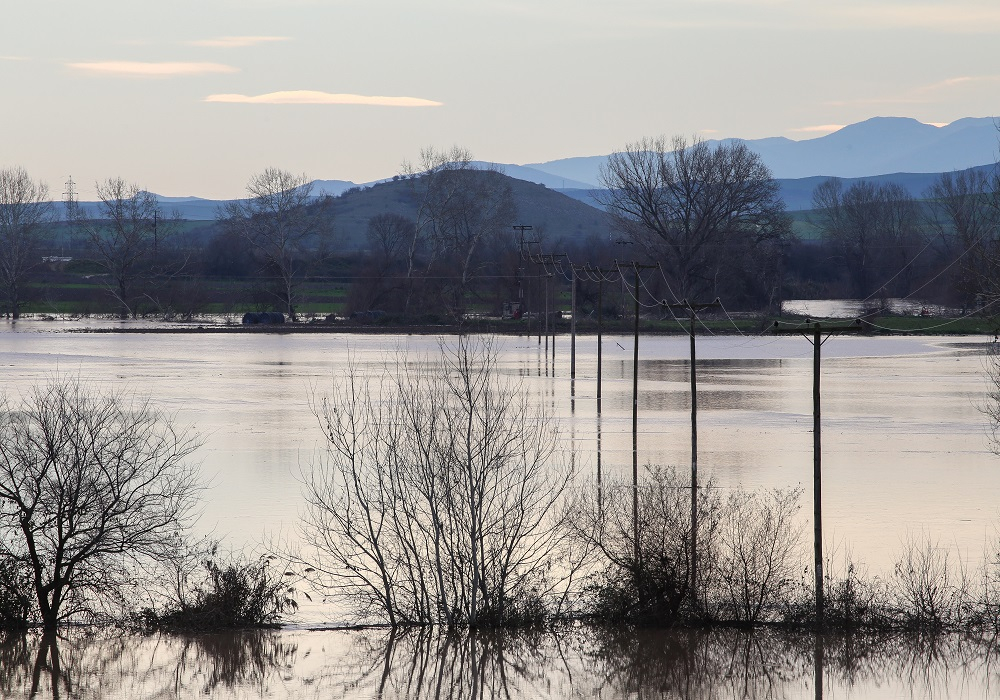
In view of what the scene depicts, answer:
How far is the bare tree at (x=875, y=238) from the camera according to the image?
4914 inches

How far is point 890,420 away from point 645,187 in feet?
239

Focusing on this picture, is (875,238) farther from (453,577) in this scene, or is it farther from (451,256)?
(453,577)

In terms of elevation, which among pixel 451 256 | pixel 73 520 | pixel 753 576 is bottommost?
pixel 753 576

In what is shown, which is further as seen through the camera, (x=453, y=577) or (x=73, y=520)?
(x=73, y=520)

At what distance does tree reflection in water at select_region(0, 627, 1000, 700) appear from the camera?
1311cm

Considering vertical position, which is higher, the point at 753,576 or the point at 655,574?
the point at 655,574

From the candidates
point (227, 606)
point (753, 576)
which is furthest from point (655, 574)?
point (227, 606)

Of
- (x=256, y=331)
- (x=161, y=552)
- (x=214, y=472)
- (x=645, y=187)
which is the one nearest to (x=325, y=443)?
(x=214, y=472)

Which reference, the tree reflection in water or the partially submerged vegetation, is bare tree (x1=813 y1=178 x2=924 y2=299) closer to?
the partially submerged vegetation

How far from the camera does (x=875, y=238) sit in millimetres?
137500

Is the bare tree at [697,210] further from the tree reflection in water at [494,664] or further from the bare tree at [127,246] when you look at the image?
the tree reflection in water at [494,664]

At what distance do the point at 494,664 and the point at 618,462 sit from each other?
11.6m

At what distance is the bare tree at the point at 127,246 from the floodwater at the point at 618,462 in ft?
117

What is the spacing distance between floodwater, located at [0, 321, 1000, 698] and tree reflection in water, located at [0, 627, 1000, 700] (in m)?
0.04
